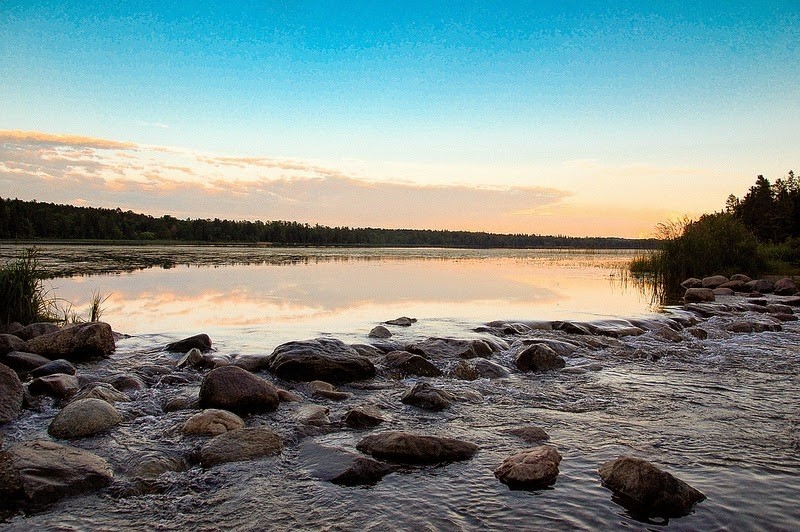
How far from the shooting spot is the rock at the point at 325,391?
8.31m

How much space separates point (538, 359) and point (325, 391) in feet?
14.7

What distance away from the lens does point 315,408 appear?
7.40 metres

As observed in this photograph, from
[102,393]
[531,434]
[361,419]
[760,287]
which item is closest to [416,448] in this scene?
[361,419]

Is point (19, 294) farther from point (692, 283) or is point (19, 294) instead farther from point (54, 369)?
point (692, 283)

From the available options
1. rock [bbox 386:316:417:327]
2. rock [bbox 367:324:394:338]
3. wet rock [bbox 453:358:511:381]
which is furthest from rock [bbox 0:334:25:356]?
rock [bbox 386:316:417:327]

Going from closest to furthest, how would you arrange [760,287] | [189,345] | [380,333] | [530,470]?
1. [530,470]
2. [189,345]
3. [380,333]
4. [760,287]

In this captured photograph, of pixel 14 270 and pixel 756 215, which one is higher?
pixel 756 215

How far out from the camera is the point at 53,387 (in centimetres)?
795

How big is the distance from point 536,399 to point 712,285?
25.8 meters

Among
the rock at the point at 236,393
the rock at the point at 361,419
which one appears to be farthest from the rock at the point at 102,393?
the rock at the point at 361,419

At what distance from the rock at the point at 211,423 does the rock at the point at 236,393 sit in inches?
22.2

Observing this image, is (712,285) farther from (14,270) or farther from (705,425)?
(14,270)

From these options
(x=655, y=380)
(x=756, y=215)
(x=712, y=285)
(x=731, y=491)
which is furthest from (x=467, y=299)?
(x=756, y=215)

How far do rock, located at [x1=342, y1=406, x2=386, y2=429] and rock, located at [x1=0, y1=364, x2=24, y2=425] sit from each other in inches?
170
